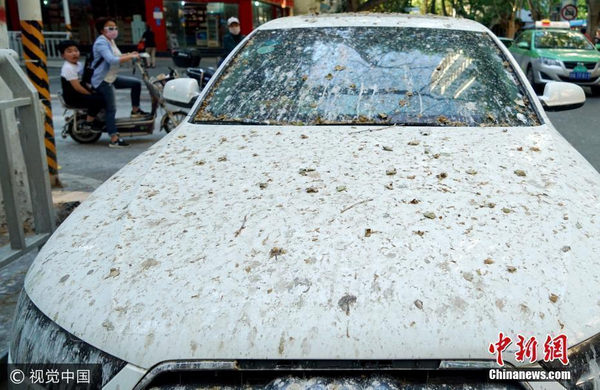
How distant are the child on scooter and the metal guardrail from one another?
4656 mm

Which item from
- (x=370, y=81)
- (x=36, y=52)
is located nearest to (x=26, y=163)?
(x=370, y=81)

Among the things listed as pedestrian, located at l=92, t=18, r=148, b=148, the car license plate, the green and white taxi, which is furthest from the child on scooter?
the car license plate

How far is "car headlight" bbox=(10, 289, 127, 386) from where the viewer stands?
5.42 ft

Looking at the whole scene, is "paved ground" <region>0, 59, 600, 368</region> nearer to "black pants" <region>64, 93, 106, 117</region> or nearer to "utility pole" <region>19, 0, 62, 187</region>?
"utility pole" <region>19, 0, 62, 187</region>

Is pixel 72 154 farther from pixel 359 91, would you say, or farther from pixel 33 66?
pixel 359 91

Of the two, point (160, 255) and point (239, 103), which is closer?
point (160, 255)

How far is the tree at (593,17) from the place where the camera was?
24578 mm

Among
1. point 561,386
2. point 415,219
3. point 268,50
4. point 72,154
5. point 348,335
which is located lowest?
point 72,154

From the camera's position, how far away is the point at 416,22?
355cm

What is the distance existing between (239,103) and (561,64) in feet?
44.3

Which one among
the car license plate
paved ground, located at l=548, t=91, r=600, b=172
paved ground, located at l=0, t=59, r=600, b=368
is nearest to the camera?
paved ground, located at l=0, t=59, r=600, b=368

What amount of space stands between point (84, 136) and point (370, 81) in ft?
22.0

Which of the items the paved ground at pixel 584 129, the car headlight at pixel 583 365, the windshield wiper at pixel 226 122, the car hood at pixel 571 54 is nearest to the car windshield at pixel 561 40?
the car hood at pixel 571 54

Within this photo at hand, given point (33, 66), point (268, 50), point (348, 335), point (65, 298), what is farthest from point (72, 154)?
point (348, 335)
